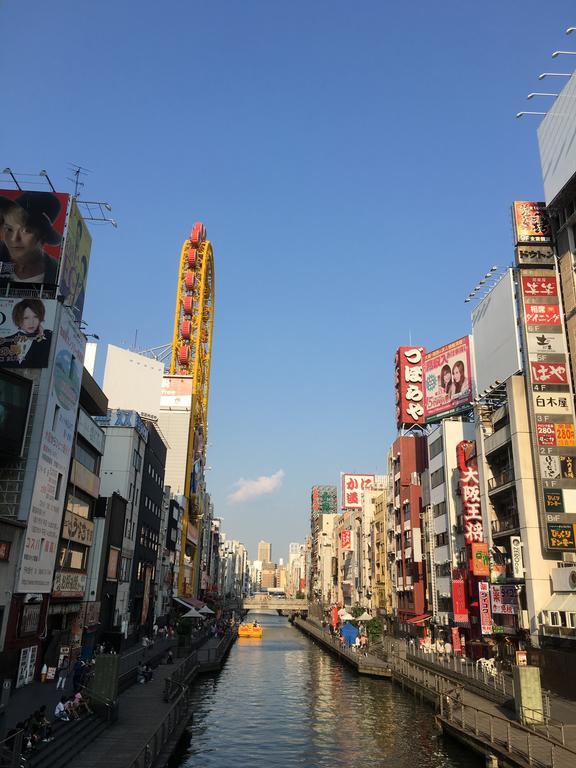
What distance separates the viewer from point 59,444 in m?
39.3

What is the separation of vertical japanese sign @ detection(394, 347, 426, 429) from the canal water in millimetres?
35299

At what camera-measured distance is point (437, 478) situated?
236ft

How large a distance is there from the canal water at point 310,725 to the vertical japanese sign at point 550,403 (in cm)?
1627

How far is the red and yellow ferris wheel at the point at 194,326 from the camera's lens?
11612 cm

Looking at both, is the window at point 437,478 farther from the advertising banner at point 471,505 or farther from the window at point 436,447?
the advertising banner at point 471,505

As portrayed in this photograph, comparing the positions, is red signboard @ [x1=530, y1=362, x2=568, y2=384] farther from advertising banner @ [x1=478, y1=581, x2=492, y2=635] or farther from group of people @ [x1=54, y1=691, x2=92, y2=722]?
group of people @ [x1=54, y1=691, x2=92, y2=722]

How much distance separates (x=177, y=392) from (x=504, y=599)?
74.2 meters

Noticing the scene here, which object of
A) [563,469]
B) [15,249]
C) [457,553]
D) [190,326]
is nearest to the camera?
[15,249]

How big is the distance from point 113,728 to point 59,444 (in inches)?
685

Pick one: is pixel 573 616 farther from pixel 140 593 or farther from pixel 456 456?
pixel 140 593

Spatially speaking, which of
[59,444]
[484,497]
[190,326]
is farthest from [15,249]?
[190,326]

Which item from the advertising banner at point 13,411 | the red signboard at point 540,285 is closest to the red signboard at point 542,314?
the red signboard at point 540,285

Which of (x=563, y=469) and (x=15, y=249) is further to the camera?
(x=563, y=469)

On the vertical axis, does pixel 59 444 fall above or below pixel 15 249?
below
